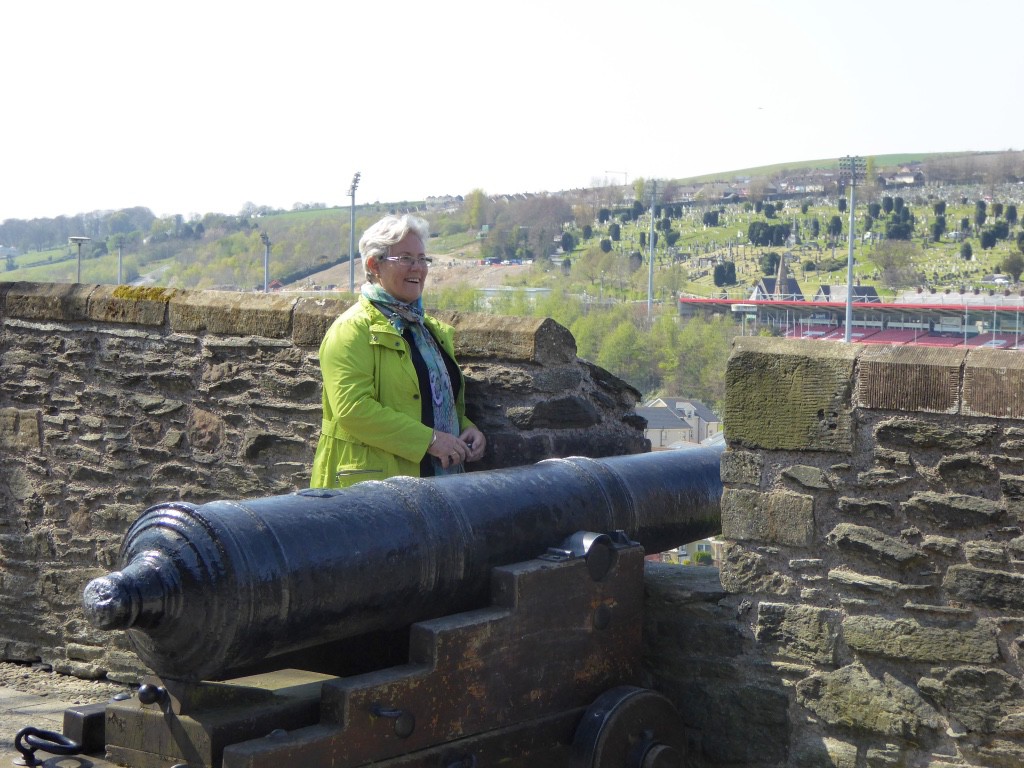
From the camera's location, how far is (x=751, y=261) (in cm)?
12306

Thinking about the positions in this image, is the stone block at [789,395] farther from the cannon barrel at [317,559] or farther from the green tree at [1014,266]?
the green tree at [1014,266]

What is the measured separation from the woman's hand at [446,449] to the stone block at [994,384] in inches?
61.3

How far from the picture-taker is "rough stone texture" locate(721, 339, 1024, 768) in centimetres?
337

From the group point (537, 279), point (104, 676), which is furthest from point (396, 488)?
point (537, 279)

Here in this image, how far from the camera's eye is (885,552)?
3514 millimetres

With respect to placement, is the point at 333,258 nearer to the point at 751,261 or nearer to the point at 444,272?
the point at 444,272

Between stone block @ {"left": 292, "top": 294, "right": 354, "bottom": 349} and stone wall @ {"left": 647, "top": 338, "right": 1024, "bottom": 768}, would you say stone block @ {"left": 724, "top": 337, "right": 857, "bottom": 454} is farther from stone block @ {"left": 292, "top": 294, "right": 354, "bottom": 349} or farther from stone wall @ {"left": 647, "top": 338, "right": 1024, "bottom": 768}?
stone block @ {"left": 292, "top": 294, "right": 354, "bottom": 349}

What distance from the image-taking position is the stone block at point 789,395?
3.58 m

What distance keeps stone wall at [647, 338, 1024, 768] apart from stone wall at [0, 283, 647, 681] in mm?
1099

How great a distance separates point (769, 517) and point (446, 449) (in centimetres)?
104

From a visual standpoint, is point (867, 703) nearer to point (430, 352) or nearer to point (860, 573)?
point (860, 573)

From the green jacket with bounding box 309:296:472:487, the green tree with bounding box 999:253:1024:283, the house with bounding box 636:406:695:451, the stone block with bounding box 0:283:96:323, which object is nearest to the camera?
the green jacket with bounding box 309:296:472:487

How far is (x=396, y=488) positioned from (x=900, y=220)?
446ft

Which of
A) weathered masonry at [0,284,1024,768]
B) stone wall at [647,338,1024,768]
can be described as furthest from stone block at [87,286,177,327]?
stone wall at [647,338,1024,768]
